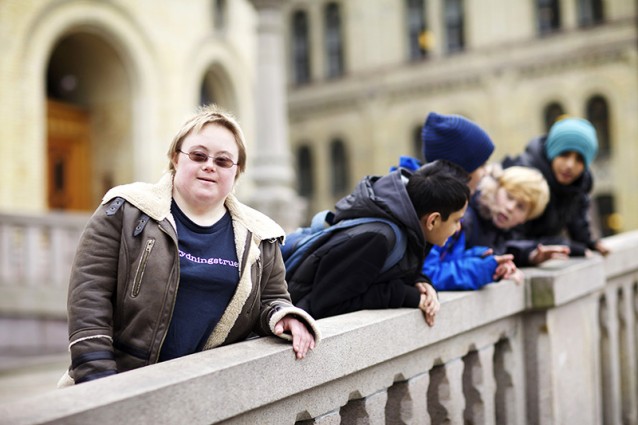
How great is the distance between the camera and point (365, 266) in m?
2.84

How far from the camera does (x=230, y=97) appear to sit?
19359 mm

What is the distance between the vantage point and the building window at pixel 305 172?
109 ft

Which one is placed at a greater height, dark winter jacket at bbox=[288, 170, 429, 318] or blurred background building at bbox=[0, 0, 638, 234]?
blurred background building at bbox=[0, 0, 638, 234]

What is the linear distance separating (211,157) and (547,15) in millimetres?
28662

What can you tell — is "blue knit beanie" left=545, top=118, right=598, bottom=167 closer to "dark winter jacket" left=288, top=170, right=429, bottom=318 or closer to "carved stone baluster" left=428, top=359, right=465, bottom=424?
"dark winter jacket" left=288, top=170, right=429, bottom=318

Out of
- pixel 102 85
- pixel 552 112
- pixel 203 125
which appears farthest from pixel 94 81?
pixel 552 112

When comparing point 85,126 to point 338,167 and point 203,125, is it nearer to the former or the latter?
point 203,125

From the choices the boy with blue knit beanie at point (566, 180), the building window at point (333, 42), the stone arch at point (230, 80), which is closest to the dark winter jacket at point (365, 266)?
the boy with blue knit beanie at point (566, 180)

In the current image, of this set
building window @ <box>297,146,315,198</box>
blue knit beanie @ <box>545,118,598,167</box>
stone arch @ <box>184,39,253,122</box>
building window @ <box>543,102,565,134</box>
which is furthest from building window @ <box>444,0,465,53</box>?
blue knit beanie @ <box>545,118,598,167</box>

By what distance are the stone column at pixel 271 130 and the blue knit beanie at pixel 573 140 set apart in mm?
6693

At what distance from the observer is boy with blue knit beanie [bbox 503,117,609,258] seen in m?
A: 4.89

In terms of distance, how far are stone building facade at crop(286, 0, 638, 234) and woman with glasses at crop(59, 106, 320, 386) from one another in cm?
2538

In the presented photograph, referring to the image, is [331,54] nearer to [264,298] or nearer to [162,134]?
[162,134]

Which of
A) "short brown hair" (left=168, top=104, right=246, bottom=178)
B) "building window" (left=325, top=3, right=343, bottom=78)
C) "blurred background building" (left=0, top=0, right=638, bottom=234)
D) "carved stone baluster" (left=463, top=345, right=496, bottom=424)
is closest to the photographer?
"short brown hair" (left=168, top=104, right=246, bottom=178)
